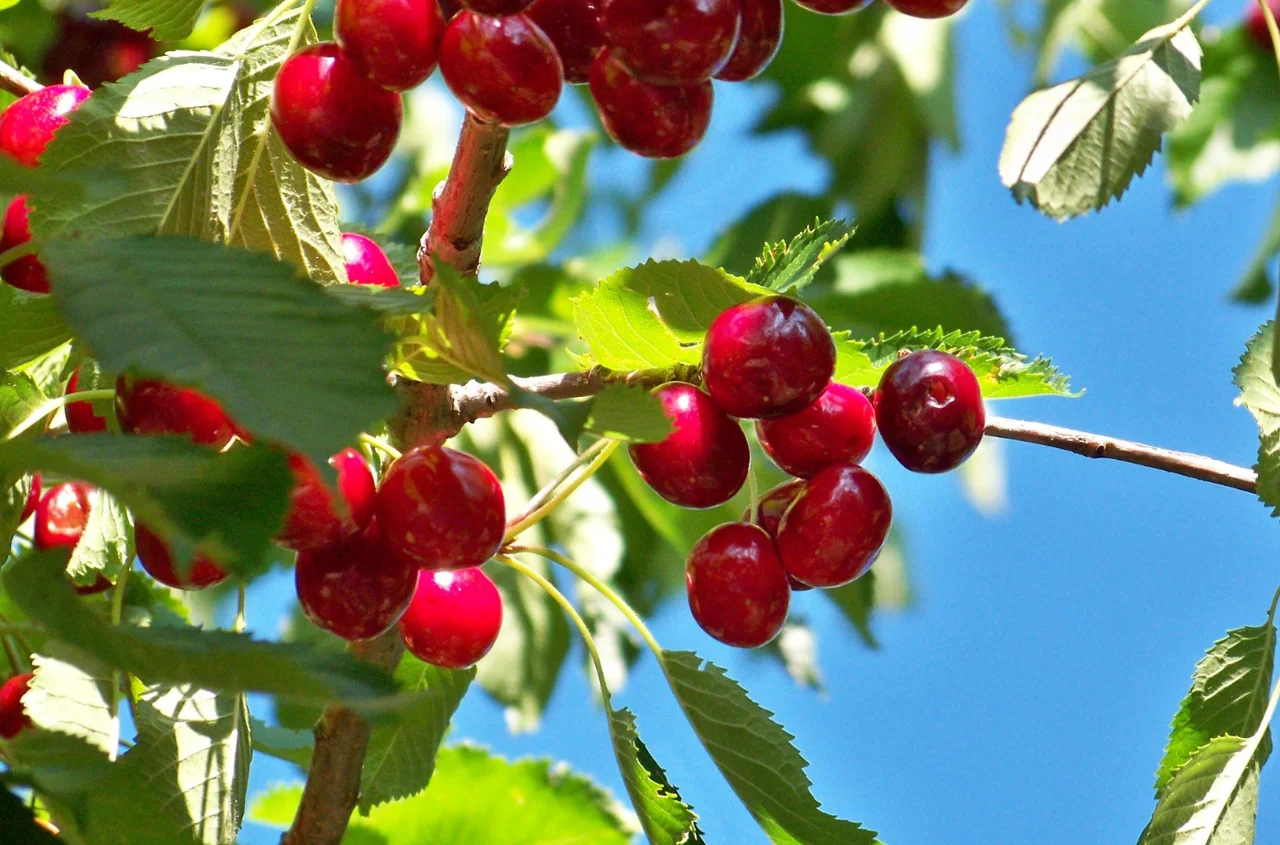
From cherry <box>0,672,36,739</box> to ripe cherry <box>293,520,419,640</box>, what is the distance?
0.26 m

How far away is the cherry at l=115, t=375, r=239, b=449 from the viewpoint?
636 mm

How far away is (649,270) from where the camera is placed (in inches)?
29.2

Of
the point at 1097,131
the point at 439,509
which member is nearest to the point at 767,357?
the point at 439,509

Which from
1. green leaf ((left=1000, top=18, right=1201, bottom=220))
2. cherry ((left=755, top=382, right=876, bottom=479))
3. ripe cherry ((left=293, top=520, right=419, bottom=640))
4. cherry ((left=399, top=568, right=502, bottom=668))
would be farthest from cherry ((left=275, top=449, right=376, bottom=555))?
green leaf ((left=1000, top=18, right=1201, bottom=220))

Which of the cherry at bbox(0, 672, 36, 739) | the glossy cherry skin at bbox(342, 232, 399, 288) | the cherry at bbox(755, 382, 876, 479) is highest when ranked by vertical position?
the glossy cherry skin at bbox(342, 232, 399, 288)

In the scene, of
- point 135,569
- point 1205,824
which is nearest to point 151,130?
point 135,569

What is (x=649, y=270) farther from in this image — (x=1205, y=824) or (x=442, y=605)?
(x=1205, y=824)

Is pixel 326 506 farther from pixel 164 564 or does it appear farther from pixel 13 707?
pixel 13 707

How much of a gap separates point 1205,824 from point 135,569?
2.57ft

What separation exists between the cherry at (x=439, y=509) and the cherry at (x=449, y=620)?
0.12m

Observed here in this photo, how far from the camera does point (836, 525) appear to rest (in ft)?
2.50

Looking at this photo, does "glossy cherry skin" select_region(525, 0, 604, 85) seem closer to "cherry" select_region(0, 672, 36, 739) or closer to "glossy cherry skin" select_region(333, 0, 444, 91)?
"glossy cherry skin" select_region(333, 0, 444, 91)

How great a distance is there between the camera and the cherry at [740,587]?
790 millimetres

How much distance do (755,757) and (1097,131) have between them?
1.57 feet
